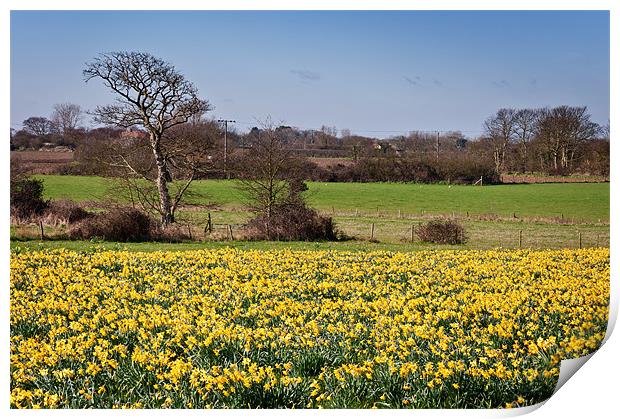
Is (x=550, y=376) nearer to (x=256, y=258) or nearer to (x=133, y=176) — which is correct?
(x=256, y=258)

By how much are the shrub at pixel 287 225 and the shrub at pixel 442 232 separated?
1.49 meters

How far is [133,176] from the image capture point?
37.9 feet

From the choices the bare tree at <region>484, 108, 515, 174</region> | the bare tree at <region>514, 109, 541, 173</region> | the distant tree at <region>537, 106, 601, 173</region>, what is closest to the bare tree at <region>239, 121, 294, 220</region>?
the bare tree at <region>484, 108, 515, 174</region>

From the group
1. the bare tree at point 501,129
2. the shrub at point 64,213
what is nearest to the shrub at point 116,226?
the shrub at point 64,213

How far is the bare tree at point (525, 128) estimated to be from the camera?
7.75 metres

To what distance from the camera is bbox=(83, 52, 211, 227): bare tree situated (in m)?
8.73

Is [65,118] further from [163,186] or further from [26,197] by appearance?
[163,186]

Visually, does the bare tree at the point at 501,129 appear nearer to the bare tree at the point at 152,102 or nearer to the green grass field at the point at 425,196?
the green grass field at the point at 425,196

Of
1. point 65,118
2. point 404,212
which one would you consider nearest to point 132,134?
point 65,118

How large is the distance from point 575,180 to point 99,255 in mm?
6146

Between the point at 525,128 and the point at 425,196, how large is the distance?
1747mm

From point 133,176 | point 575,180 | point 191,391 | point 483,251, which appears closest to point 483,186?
point 575,180

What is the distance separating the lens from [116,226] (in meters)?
10.9

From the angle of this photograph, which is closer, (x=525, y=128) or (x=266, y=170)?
(x=525, y=128)
